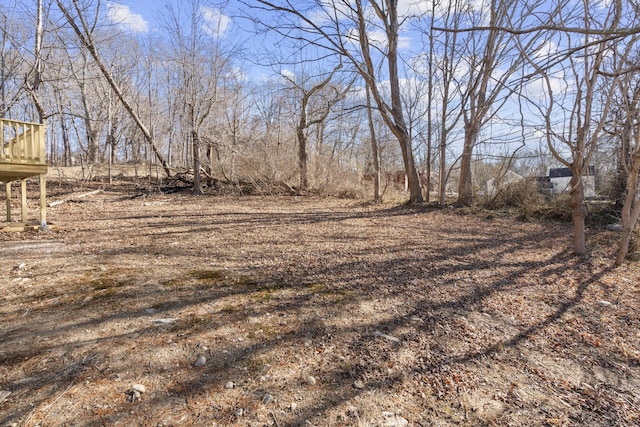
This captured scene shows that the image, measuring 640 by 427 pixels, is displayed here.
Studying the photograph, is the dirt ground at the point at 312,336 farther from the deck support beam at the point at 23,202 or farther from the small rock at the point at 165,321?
the deck support beam at the point at 23,202

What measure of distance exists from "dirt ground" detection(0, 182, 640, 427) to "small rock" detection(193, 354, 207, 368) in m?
0.01

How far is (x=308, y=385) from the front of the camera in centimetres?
161

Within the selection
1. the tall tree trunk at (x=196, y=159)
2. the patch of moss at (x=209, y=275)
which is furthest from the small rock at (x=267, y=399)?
the tall tree trunk at (x=196, y=159)

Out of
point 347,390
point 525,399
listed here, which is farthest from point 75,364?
point 525,399

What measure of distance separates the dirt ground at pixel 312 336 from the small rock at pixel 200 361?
0.4 inches

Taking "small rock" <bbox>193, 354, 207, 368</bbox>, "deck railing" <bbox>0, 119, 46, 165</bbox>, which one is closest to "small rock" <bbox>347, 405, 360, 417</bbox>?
"small rock" <bbox>193, 354, 207, 368</bbox>

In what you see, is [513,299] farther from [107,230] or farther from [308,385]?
[107,230]

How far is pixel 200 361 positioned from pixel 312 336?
675 millimetres

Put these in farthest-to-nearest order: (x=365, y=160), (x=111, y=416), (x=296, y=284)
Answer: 1. (x=365, y=160)
2. (x=296, y=284)
3. (x=111, y=416)

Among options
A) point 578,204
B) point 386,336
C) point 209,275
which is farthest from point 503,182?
point 209,275

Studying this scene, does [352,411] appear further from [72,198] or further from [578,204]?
[72,198]

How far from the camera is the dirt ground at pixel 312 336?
4.78ft

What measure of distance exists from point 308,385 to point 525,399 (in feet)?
3.43

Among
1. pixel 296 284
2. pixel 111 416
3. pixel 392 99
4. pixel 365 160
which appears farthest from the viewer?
pixel 365 160
